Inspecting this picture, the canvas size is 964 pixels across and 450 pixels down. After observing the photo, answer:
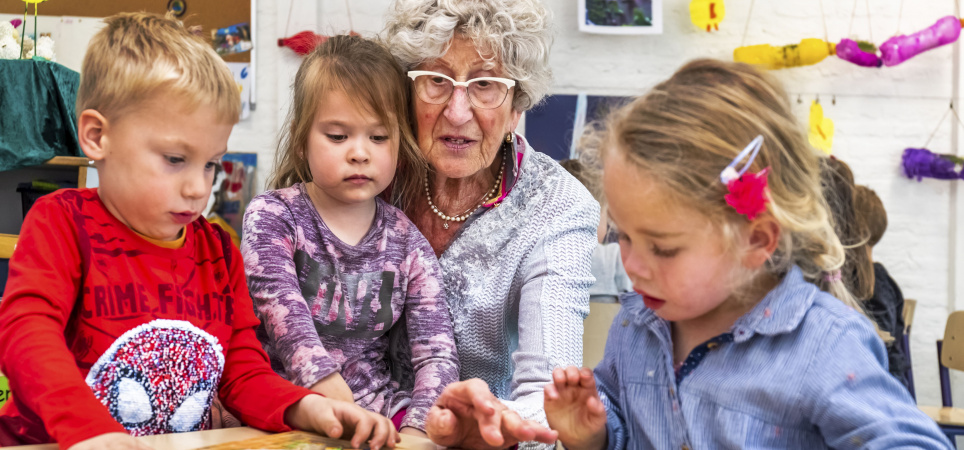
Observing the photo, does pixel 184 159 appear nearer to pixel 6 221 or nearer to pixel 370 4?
pixel 6 221

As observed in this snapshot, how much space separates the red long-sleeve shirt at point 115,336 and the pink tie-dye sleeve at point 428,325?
0.95 feet

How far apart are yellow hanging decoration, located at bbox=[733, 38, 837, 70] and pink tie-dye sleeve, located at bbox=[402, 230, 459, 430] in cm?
302

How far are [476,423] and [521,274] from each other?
1.67 feet

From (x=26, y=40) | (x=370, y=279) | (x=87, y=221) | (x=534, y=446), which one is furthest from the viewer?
(x=26, y=40)

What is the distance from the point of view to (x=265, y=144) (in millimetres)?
4336

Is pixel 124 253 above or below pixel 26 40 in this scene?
below

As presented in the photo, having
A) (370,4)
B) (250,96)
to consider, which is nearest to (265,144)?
(250,96)

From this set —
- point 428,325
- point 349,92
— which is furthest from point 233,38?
point 428,325

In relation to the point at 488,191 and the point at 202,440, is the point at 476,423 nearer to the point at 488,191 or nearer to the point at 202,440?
the point at 202,440

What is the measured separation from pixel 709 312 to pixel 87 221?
775 millimetres

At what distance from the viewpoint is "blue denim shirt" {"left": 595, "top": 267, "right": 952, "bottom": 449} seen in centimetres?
82

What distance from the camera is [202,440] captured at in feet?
2.98

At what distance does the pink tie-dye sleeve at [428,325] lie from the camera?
1309mm

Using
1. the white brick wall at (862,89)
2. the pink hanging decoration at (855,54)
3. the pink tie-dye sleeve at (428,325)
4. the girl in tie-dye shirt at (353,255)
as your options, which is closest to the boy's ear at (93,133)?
the girl in tie-dye shirt at (353,255)
